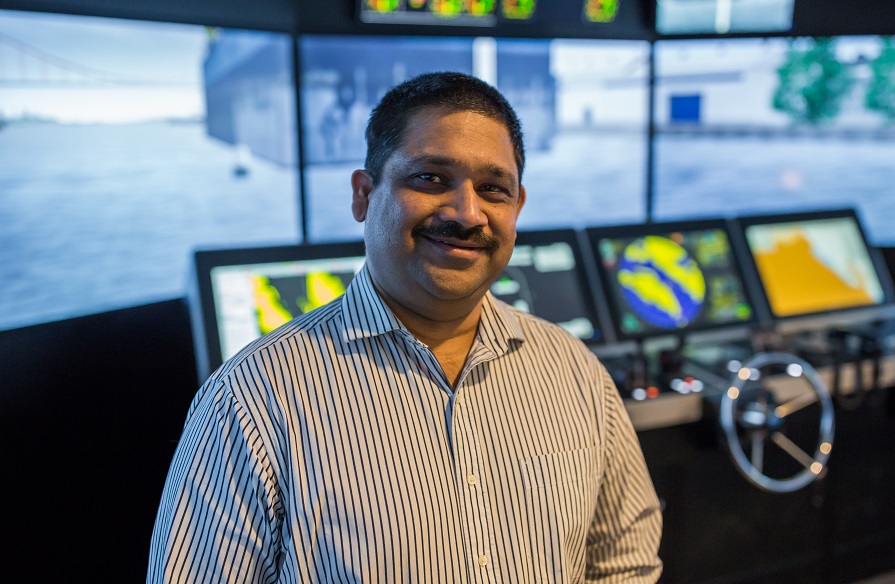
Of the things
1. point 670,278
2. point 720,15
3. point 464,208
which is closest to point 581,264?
point 670,278

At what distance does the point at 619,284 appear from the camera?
2.69m

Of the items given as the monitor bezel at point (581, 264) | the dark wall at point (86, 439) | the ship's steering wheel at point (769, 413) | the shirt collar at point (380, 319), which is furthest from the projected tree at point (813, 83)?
the dark wall at point (86, 439)

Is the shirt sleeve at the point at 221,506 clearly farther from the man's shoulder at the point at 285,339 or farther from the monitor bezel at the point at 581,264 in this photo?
the monitor bezel at the point at 581,264

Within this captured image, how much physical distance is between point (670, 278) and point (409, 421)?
1837mm

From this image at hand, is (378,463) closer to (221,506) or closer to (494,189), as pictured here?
(221,506)

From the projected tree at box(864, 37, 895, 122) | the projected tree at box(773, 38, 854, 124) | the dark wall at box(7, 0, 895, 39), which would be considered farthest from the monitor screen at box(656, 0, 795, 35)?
the projected tree at box(864, 37, 895, 122)

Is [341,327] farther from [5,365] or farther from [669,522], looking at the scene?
[669,522]

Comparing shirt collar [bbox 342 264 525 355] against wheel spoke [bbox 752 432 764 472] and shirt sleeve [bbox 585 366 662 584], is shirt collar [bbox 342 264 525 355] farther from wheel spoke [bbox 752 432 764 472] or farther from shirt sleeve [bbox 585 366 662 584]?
wheel spoke [bbox 752 432 764 472]

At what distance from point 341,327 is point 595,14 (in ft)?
7.85

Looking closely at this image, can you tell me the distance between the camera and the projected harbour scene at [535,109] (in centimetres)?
305

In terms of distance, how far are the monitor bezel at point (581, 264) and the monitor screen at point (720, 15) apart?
121 cm

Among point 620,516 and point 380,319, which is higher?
point 380,319

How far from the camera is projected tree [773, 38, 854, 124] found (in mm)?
3668

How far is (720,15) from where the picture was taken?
3.26 m
